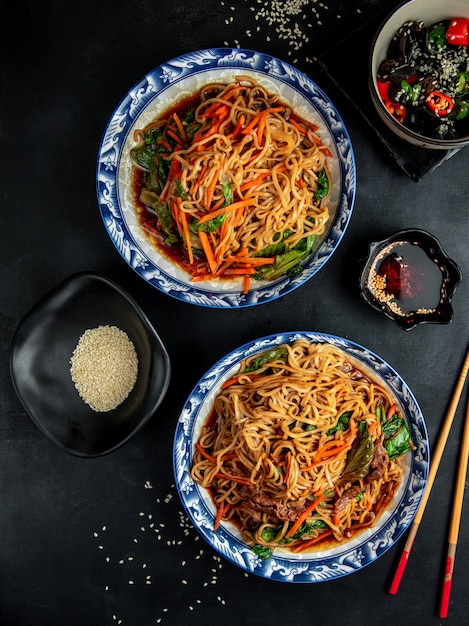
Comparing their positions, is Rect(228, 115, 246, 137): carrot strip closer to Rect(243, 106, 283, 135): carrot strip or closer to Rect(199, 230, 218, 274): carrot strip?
Rect(243, 106, 283, 135): carrot strip

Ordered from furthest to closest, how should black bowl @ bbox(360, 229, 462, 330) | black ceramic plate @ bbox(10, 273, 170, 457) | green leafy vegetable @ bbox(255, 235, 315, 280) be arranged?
black bowl @ bbox(360, 229, 462, 330) → black ceramic plate @ bbox(10, 273, 170, 457) → green leafy vegetable @ bbox(255, 235, 315, 280)

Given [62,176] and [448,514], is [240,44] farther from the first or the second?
[448,514]

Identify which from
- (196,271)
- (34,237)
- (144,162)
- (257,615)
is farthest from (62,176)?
(257,615)

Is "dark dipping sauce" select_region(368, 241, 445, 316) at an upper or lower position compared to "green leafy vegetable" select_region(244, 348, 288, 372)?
lower

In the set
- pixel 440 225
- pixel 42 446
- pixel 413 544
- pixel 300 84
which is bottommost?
pixel 413 544

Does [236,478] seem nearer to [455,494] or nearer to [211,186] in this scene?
[455,494]

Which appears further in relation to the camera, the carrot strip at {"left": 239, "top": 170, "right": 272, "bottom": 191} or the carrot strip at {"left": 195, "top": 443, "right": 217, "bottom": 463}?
the carrot strip at {"left": 195, "top": 443, "right": 217, "bottom": 463}

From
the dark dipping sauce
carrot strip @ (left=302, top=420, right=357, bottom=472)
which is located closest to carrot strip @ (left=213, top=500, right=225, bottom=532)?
carrot strip @ (left=302, top=420, right=357, bottom=472)

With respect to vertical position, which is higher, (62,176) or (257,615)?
(62,176)
